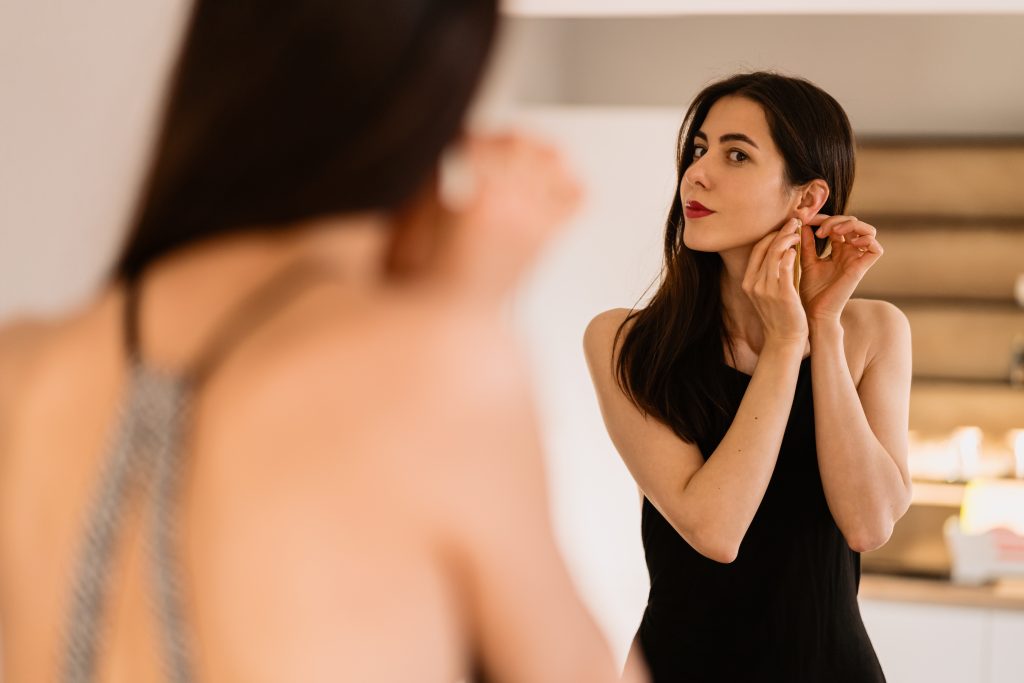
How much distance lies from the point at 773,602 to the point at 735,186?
54cm

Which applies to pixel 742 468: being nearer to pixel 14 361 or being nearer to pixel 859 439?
pixel 859 439

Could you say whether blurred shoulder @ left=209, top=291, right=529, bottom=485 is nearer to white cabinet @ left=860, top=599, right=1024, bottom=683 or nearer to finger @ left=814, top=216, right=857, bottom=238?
finger @ left=814, top=216, right=857, bottom=238

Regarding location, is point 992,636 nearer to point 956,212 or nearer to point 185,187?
point 956,212

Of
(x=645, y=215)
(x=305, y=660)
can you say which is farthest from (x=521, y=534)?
(x=645, y=215)

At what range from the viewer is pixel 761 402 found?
147 centimetres

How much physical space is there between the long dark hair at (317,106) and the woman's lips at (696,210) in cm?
95

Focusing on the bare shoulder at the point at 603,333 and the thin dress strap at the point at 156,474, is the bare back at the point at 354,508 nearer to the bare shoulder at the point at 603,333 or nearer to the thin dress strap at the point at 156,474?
the thin dress strap at the point at 156,474

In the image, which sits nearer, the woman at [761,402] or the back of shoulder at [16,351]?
the back of shoulder at [16,351]

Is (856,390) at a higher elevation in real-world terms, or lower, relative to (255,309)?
lower

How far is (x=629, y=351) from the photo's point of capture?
62.0 inches

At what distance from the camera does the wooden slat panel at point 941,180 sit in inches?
153

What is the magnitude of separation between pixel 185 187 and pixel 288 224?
2.5 inches

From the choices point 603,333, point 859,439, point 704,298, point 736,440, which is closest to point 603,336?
point 603,333

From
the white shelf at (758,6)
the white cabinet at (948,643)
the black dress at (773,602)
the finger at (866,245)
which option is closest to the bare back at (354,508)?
the black dress at (773,602)
